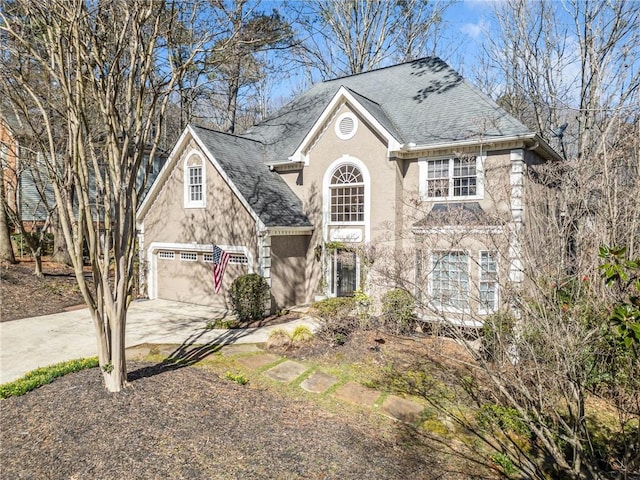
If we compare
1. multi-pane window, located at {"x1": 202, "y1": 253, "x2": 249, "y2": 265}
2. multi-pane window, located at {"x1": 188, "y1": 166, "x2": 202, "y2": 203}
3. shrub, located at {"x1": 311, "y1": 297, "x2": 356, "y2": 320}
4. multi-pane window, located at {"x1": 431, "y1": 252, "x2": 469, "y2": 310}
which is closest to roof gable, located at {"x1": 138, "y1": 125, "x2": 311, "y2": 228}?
multi-pane window, located at {"x1": 188, "y1": 166, "x2": 202, "y2": 203}

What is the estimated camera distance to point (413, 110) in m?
15.0

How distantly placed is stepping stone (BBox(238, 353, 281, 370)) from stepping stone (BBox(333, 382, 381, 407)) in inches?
78.9

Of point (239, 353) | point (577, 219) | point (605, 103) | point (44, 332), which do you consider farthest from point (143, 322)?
Answer: point (605, 103)

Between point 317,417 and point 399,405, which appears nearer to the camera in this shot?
point 317,417

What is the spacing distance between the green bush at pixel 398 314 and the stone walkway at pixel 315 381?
3.38m

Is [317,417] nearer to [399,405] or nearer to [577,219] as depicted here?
[399,405]

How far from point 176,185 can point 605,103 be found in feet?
53.2

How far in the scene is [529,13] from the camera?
707 inches

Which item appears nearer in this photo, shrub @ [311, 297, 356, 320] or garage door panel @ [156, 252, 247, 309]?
shrub @ [311, 297, 356, 320]

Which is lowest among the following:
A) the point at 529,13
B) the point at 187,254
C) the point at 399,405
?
the point at 399,405

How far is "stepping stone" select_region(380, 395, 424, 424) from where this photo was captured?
6.56 m

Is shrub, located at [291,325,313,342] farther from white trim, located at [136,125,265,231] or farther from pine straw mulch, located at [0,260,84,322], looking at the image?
pine straw mulch, located at [0,260,84,322]

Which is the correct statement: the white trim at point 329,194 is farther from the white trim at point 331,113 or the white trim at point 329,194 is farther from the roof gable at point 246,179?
the white trim at point 331,113

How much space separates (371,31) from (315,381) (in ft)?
80.2
